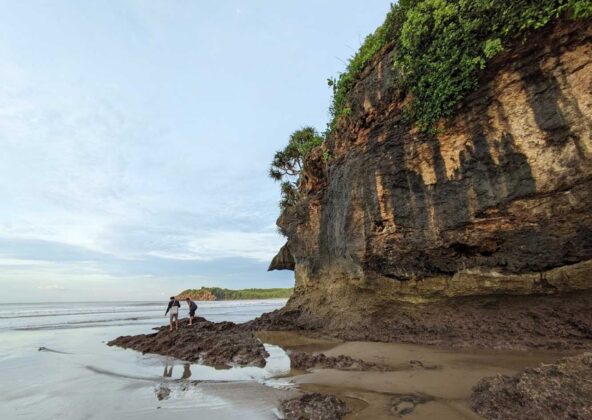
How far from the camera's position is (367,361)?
27.2 feet

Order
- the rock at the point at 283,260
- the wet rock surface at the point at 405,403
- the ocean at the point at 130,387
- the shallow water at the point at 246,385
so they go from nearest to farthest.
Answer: the wet rock surface at the point at 405,403, the shallow water at the point at 246,385, the ocean at the point at 130,387, the rock at the point at 283,260

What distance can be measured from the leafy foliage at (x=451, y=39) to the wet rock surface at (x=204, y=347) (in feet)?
27.6

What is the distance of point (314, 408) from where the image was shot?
17.4ft

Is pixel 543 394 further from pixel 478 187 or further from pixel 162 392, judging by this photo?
pixel 162 392

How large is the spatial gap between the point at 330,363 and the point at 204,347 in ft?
16.8

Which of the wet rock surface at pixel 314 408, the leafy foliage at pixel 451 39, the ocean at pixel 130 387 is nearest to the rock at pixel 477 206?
the leafy foliage at pixel 451 39

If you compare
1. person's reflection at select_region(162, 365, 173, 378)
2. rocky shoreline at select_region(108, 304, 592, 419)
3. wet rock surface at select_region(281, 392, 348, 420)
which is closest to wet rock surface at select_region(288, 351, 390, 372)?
rocky shoreline at select_region(108, 304, 592, 419)

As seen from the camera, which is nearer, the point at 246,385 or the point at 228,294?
the point at 246,385

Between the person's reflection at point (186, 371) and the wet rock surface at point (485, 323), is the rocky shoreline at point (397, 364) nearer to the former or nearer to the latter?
the wet rock surface at point (485, 323)

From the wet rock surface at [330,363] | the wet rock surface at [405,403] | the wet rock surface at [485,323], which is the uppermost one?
the wet rock surface at [485,323]

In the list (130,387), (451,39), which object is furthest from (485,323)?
(130,387)

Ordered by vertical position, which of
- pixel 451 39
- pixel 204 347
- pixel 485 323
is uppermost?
pixel 451 39

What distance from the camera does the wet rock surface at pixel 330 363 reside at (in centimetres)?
775

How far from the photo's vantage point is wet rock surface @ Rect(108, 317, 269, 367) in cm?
984
